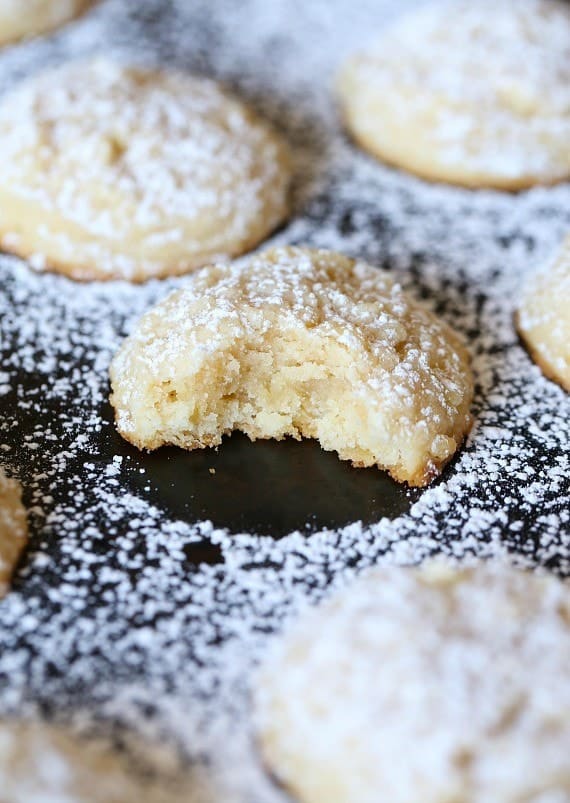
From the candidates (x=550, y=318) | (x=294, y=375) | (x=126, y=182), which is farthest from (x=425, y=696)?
(x=126, y=182)

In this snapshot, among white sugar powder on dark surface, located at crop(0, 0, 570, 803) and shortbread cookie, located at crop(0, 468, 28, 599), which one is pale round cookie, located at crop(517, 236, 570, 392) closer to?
white sugar powder on dark surface, located at crop(0, 0, 570, 803)

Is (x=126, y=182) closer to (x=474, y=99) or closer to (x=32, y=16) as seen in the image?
(x=474, y=99)

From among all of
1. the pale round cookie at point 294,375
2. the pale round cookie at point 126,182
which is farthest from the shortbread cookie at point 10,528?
the pale round cookie at point 126,182

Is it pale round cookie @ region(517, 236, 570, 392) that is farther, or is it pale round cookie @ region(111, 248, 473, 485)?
pale round cookie @ region(517, 236, 570, 392)

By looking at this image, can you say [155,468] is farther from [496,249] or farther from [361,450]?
[496,249]

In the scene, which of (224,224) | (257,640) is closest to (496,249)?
(224,224)

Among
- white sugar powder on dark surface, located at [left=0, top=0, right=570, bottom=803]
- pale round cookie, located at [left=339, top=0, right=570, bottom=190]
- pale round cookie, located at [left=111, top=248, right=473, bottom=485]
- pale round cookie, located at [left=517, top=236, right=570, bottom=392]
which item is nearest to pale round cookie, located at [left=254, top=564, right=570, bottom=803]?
white sugar powder on dark surface, located at [left=0, top=0, right=570, bottom=803]

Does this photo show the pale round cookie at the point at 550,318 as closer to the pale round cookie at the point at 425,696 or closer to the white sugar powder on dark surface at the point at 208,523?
the white sugar powder on dark surface at the point at 208,523
